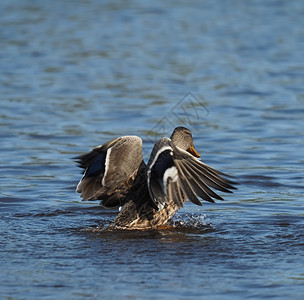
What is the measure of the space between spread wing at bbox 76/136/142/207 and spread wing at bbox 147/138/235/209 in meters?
0.57

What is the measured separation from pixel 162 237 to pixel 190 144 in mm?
1229

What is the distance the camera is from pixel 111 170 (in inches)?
287

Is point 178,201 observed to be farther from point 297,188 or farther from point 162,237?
point 297,188

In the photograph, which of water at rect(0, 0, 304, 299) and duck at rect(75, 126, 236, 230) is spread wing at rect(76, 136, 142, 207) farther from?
water at rect(0, 0, 304, 299)

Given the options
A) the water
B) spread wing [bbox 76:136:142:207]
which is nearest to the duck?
spread wing [bbox 76:136:142:207]

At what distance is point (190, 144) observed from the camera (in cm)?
818

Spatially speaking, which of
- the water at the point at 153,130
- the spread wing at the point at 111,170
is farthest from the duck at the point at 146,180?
the water at the point at 153,130

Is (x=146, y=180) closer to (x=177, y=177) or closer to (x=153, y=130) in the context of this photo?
(x=177, y=177)

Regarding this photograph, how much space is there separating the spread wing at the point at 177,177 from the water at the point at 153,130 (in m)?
0.53

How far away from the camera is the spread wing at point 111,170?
725 centimetres

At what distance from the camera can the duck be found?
667 centimetres

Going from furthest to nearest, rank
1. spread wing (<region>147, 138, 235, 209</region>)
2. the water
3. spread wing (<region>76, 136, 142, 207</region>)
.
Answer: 1. spread wing (<region>76, 136, 142, 207</region>)
2. spread wing (<region>147, 138, 235, 209</region>)
3. the water

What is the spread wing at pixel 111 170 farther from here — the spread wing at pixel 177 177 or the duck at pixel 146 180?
the spread wing at pixel 177 177

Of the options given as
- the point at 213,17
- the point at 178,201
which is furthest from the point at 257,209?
the point at 213,17
